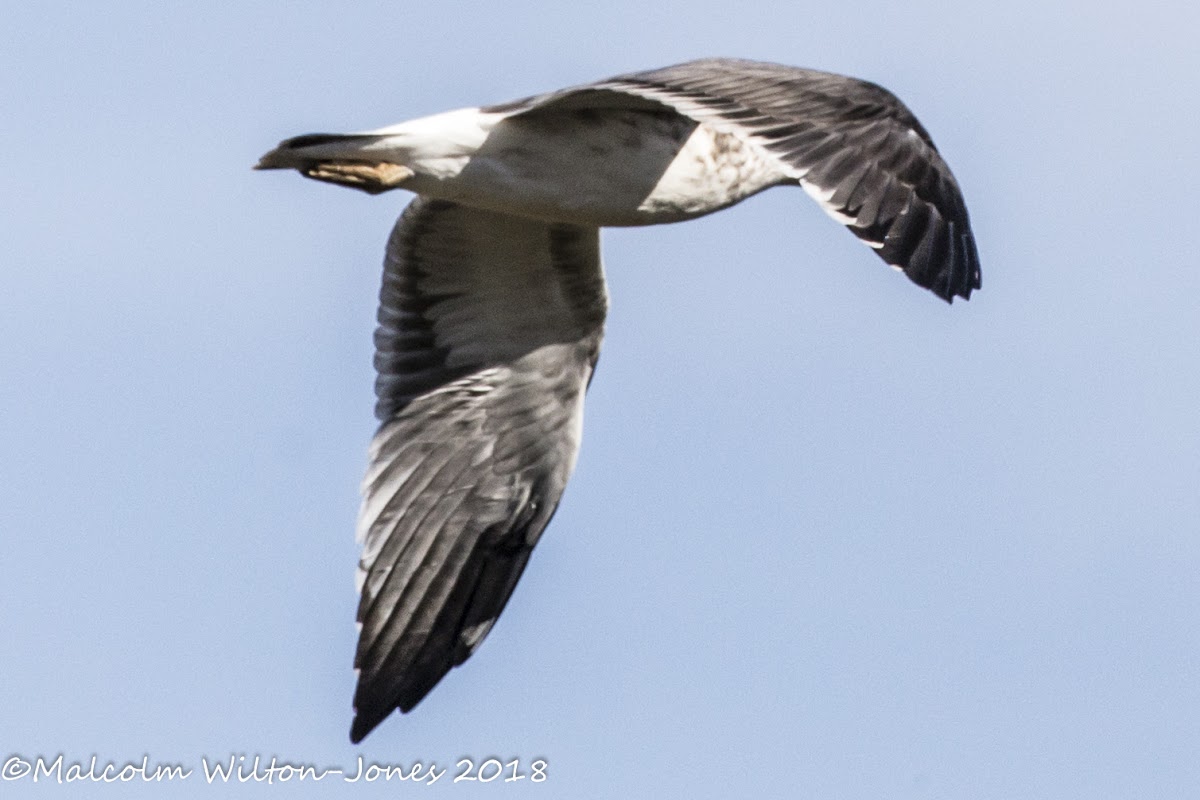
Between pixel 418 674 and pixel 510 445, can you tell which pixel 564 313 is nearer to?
pixel 510 445

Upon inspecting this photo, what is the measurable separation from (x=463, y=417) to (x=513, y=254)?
3.36 feet

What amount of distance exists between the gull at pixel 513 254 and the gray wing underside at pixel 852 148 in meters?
0.01

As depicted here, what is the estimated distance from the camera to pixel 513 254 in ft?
42.2

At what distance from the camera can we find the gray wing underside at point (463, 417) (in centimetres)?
1271

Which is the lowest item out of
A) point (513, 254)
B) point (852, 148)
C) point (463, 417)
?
point (463, 417)

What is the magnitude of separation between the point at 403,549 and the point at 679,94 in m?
3.72

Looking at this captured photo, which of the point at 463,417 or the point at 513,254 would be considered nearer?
the point at 513,254

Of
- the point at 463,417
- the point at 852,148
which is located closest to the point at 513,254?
the point at 463,417

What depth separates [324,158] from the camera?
1123 cm

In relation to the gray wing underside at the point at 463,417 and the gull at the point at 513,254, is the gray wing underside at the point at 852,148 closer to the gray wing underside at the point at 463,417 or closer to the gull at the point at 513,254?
the gull at the point at 513,254

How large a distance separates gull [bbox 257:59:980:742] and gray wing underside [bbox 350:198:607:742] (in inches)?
0.4

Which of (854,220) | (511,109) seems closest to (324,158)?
(511,109)

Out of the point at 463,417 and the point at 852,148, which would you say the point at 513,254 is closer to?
the point at 463,417

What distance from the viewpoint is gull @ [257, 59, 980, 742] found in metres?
10.2
